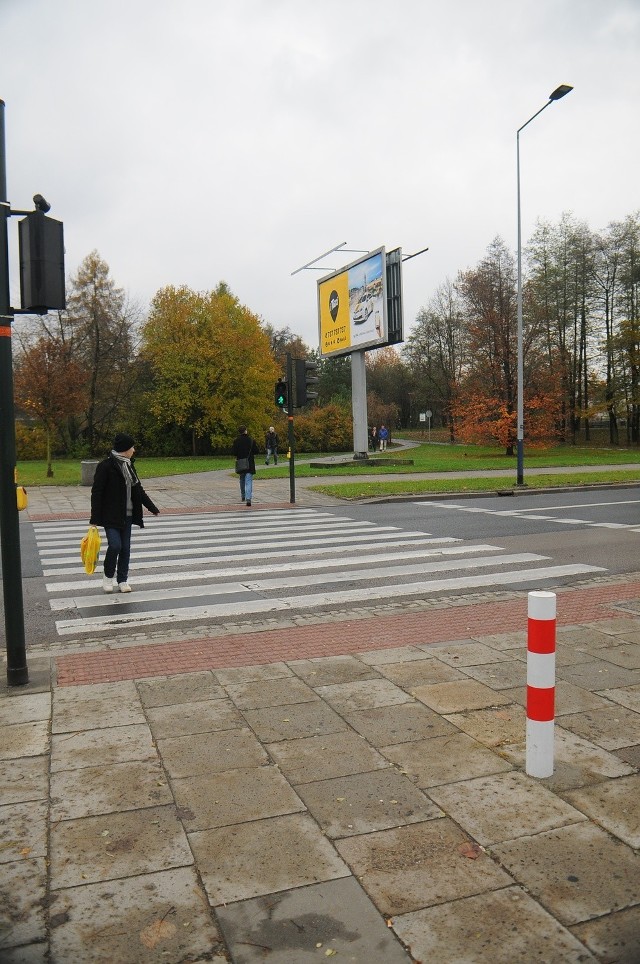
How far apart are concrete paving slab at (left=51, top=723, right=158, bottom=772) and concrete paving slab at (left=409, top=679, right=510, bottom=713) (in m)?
1.83

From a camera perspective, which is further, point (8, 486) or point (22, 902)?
point (8, 486)

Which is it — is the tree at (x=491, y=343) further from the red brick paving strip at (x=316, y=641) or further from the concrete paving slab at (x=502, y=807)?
the concrete paving slab at (x=502, y=807)

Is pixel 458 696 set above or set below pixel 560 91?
below

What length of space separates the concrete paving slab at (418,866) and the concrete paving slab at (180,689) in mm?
2175

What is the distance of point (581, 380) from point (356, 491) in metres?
43.9

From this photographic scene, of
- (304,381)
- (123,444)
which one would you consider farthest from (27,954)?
(304,381)

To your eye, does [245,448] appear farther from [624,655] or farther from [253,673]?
[624,655]

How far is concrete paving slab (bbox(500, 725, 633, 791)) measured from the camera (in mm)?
4086

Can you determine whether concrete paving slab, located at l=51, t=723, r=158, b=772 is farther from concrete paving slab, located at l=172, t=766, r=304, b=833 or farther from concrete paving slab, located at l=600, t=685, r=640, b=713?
concrete paving slab, located at l=600, t=685, r=640, b=713

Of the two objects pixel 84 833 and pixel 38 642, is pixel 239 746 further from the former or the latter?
pixel 38 642

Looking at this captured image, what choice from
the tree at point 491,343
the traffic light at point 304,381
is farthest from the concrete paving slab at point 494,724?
the tree at point 491,343

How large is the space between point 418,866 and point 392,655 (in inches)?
124

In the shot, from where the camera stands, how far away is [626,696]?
17.6ft

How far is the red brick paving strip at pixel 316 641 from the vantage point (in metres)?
6.29
